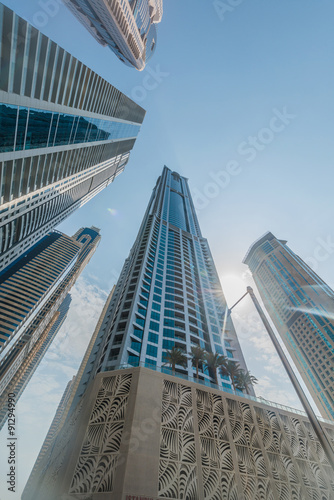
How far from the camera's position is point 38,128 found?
51.6 metres

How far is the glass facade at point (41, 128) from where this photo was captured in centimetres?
4325

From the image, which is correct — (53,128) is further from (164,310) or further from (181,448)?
(181,448)

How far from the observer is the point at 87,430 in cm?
1953

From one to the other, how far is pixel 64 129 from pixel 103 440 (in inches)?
2675

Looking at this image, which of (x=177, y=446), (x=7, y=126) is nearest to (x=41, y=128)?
(x=7, y=126)

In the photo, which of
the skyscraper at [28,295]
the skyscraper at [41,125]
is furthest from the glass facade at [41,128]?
the skyscraper at [28,295]

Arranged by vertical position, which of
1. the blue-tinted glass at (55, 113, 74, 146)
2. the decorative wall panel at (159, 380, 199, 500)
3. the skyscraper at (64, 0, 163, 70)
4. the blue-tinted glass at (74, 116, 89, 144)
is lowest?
the decorative wall panel at (159, 380, 199, 500)

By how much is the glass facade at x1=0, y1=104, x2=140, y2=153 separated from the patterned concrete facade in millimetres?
46820

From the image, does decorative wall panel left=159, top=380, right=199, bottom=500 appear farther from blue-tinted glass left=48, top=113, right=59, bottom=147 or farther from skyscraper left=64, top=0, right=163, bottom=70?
skyscraper left=64, top=0, right=163, bottom=70

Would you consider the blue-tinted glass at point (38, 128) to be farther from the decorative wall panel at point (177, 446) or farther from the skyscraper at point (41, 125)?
the decorative wall panel at point (177, 446)

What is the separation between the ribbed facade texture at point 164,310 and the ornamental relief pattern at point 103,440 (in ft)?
11.3

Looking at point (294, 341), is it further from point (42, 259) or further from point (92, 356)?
point (42, 259)

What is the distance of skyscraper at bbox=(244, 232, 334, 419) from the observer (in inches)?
3733

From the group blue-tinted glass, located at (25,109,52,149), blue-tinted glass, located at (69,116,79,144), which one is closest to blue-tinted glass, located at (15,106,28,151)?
blue-tinted glass, located at (25,109,52,149)
